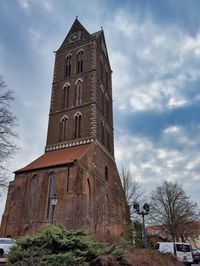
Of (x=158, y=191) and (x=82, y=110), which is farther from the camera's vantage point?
(x=158, y=191)

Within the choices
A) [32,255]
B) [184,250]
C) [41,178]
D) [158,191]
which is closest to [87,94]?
[41,178]

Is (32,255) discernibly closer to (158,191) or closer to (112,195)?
(112,195)

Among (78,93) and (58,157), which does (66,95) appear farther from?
(58,157)

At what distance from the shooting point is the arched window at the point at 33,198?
25441mm

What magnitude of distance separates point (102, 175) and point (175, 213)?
1202cm

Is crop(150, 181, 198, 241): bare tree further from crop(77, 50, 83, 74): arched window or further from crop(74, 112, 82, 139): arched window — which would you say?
crop(77, 50, 83, 74): arched window

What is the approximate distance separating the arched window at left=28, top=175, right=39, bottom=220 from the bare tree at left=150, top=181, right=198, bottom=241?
1651 cm

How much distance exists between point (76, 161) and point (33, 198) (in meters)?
6.26

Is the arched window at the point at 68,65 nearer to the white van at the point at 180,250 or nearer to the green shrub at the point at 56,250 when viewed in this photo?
the white van at the point at 180,250

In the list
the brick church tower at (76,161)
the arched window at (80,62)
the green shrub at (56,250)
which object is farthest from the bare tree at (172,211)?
the green shrub at (56,250)

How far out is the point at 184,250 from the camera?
20562mm

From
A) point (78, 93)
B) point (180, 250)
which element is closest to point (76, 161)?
point (180, 250)

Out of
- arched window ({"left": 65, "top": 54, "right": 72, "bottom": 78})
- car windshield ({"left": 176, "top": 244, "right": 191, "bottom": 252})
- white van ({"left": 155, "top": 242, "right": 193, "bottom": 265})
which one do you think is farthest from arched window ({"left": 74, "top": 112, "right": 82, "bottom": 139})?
car windshield ({"left": 176, "top": 244, "right": 191, "bottom": 252})

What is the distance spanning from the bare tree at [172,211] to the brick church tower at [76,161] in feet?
23.8
